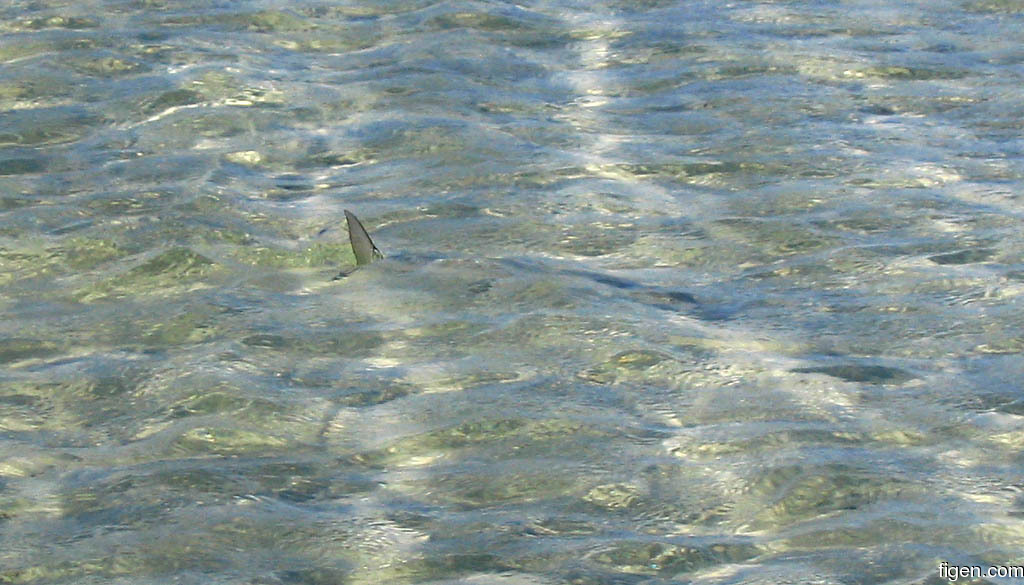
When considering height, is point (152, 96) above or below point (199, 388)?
above

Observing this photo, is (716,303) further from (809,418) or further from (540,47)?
(540,47)

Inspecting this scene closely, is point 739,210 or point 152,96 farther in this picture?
point 152,96

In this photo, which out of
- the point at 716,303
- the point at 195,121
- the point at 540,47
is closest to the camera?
the point at 716,303

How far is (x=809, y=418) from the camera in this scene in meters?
3.27

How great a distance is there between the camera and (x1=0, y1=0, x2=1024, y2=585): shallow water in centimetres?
288

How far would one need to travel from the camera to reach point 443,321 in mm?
3771

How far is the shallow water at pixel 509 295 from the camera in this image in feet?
9.46

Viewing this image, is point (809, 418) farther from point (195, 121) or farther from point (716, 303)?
point (195, 121)

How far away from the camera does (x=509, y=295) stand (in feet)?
12.9

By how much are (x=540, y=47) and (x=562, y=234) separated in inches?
72.0

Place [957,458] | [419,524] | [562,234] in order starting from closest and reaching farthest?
[419,524] → [957,458] → [562,234]

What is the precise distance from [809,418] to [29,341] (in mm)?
1882

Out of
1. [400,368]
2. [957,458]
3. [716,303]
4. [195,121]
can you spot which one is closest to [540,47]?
[195,121]

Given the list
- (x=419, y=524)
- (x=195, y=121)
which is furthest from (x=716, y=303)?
(x=195, y=121)
